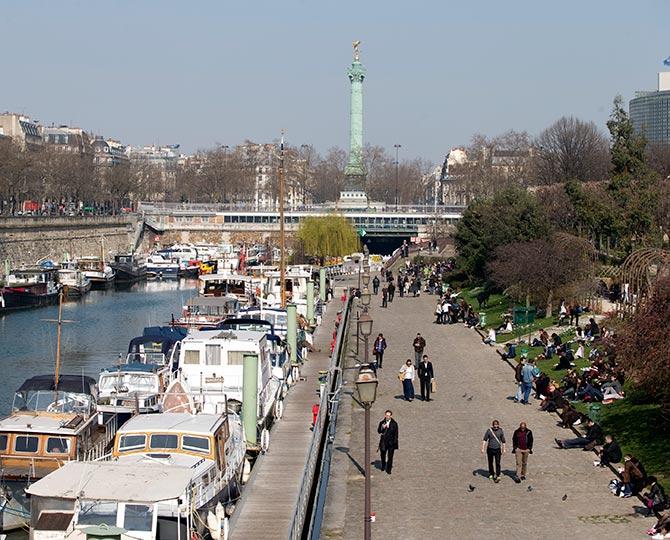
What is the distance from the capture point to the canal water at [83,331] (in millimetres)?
46469

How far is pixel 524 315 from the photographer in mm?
48469

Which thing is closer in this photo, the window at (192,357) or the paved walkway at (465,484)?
the paved walkway at (465,484)

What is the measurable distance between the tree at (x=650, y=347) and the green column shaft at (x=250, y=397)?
791 cm

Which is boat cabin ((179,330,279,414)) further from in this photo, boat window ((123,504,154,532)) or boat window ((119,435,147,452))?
boat window ((123,504,154,532))

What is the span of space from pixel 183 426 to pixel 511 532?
6.07 meters

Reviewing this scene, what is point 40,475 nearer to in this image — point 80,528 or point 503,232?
point 80,528

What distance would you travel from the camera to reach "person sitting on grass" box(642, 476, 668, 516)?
22062 millimetres

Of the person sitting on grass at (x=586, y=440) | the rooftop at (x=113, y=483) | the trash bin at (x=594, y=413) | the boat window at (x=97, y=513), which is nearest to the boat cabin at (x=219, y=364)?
the person sitting on grass at (x=586, y=440)

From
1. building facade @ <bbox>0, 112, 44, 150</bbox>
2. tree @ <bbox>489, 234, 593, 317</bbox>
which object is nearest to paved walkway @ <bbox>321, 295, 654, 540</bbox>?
tree @ <bbox>489, 234, 593, 317</bbox>

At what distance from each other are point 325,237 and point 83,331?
4064cm

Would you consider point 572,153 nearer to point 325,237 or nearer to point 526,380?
point 325,237

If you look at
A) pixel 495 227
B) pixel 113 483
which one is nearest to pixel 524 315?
pixel 495 227

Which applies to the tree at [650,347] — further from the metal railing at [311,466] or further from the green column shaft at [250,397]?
the green column shaft at [250,397]

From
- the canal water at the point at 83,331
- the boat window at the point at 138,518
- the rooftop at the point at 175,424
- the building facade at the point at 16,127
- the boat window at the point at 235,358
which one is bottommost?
the canal water at the point at 83,331
